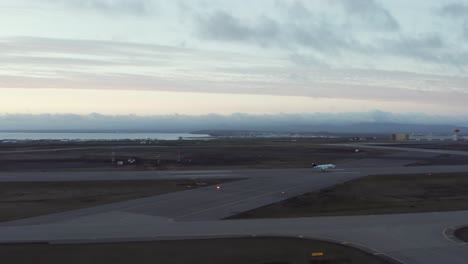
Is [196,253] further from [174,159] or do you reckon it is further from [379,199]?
[174,159]

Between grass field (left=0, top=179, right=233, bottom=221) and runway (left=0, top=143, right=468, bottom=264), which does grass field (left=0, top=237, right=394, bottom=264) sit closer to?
runway (left=0, top=143, right=468, bottom=264)

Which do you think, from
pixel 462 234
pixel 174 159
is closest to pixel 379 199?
pixel 462 234

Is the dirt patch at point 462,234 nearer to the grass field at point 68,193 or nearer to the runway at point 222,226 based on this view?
the runway at point 222,226

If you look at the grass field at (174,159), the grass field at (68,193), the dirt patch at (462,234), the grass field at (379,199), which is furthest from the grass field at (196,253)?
the grass field at (174,159)

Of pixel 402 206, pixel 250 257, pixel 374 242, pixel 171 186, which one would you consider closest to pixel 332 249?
pixel 374 242

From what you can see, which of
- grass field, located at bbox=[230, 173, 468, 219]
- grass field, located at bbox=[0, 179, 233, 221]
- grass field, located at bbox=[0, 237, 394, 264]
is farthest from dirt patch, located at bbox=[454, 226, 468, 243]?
grass field, located at bbox=[0, 179, 233, 221]
